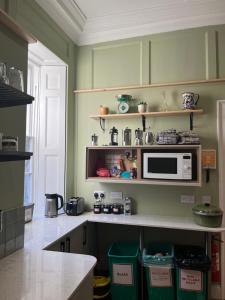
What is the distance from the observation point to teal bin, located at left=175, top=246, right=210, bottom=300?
2.29 metres

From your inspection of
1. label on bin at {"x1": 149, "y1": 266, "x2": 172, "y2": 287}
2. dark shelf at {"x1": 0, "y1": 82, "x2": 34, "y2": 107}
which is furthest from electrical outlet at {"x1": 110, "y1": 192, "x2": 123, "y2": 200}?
dark shelf at {"x1": 0, "y1": 82, "x2": 34, "y2": 107}

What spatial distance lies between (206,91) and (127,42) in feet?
3.84

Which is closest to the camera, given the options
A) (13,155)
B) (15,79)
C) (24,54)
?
(13,155)

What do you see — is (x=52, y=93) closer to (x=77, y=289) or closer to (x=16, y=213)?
(x=16, y=213)

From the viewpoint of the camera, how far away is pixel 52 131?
3.11 m

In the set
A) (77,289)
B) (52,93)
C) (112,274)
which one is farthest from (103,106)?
(77,289)

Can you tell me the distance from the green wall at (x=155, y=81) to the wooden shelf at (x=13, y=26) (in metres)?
1.41

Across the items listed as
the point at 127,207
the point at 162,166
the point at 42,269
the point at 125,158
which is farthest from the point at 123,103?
the point at 42,269

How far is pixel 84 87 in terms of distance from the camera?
329 centimetres

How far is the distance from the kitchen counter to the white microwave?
1.74 feet

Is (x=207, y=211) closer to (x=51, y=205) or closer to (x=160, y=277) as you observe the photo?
(x=160, y=277)

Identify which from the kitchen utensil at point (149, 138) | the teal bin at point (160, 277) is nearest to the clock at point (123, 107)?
the kitchen utensil at point (149, 138)

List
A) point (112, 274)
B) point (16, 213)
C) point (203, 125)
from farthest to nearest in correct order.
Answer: point (203, 125) → point (112, 274) → point (16, 213)

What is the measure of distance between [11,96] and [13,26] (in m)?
0.52
